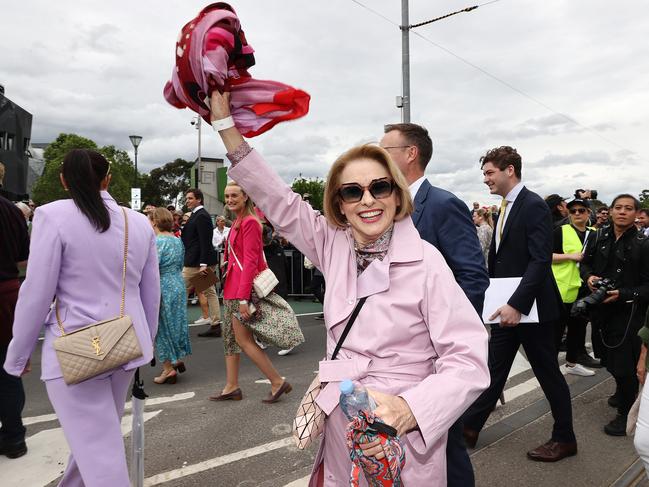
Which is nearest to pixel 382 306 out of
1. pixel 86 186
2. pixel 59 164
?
pixel 86 186

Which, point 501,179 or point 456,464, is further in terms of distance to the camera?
point 501,179

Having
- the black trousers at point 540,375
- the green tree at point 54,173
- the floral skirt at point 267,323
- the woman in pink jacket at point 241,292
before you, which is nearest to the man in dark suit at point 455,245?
the black trousers at point 540,375

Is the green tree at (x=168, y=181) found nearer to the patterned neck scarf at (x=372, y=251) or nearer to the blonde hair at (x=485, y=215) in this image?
the blonde hair at (x=485, y=215)

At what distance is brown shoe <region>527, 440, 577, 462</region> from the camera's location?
369cm

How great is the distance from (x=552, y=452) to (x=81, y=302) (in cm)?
317

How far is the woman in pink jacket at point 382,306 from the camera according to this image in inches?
57.2

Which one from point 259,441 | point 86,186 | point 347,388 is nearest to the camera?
point 347,388

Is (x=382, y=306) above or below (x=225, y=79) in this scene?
below

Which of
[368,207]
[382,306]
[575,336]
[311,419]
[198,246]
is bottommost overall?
[575,336]

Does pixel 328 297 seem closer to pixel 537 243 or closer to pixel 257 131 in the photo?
pixel 257 131

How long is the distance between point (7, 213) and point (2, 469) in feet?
5.68

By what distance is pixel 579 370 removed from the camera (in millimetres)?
6023

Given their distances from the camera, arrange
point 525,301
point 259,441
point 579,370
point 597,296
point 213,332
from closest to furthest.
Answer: point 525,301
point 259,441
point 597,296
point 579,370
point 213,332

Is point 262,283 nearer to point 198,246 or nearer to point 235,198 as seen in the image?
point 235,198
